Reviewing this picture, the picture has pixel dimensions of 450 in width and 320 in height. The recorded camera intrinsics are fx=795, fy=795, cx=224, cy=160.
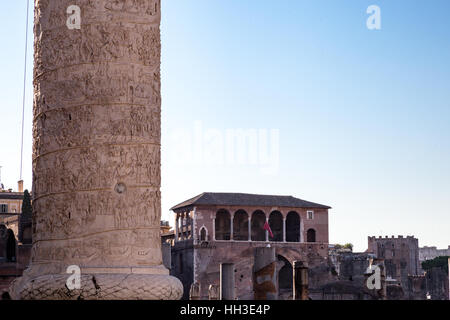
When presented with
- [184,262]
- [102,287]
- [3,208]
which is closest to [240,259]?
[184,262]

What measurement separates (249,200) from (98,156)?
39211 mm

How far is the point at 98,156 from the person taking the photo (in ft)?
28.1

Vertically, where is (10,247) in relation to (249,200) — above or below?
below

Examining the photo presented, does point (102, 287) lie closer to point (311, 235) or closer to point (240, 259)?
point (240, 259)

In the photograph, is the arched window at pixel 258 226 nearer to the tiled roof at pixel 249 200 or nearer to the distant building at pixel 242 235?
the distant building at pixel 242 235

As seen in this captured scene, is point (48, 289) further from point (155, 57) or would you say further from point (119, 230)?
point (155, 57)

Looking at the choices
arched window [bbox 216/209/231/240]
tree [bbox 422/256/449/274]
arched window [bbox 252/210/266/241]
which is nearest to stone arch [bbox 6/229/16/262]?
arched window [bbox 216/209/231/240]

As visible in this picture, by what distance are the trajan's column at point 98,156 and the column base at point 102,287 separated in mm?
12

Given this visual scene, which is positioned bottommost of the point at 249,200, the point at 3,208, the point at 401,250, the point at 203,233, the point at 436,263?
the point at 436,263

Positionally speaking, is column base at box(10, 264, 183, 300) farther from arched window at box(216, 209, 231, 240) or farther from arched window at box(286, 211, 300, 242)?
arched window at box(286, 211, 300, 242)

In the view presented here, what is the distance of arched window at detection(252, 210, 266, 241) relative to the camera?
160 feet

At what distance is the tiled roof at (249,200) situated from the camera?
45934 millimetres

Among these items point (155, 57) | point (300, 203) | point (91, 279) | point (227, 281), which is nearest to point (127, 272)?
point (91, 279)

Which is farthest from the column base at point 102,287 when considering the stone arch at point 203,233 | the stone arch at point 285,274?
the stone arch at point 285,274
